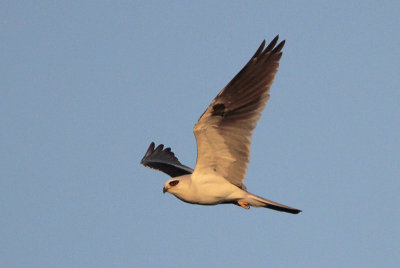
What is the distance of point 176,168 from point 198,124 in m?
4.16

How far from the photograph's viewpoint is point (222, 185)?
33.0 feet

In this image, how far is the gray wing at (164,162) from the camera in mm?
13266

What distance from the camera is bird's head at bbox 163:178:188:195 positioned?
10.2m

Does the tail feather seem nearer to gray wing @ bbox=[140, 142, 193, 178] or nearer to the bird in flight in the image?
the bird in flight

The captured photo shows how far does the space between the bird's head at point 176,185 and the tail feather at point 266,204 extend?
1.13 m

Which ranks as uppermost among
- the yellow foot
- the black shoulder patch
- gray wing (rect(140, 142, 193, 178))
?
the black shoulder patch

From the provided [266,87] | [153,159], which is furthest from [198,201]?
[153,159]


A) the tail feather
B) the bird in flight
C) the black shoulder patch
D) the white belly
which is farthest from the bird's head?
the black shoulder patch

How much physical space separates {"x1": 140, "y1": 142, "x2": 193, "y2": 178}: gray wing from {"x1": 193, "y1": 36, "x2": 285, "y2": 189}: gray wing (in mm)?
3477

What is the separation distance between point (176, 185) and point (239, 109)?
5.88 feet

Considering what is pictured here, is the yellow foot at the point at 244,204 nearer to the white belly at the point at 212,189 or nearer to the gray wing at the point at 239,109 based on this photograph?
the white belly at the point at 212,189

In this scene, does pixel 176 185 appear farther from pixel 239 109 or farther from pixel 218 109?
pixel 239 109

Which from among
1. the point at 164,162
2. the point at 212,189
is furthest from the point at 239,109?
the point at 164,162

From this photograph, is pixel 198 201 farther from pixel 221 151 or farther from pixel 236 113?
pixel 236 113
